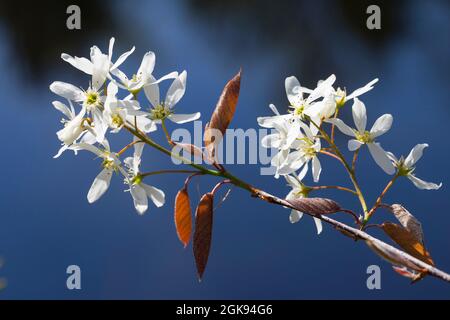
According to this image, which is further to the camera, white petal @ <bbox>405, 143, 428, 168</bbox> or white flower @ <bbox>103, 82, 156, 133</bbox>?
white petal @ <bbox>405, 143, 428, 168</bbox>

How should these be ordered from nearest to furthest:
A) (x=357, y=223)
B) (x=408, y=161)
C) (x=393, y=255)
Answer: (x=393, y=255) → (x=357, y=223) → (x=408, y=161)

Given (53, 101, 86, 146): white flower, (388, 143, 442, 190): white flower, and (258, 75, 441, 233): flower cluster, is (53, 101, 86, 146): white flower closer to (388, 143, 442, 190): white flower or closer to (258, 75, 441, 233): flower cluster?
(258, 75, 441, 233): flower cluster

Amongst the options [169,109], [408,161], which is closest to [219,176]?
[169,109]

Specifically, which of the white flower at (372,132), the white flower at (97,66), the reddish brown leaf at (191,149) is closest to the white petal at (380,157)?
the white flower at (372,132)

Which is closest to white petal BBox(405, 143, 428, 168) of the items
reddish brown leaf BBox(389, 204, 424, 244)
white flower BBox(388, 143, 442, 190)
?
white flower BBox(388, 143, 442, 190)

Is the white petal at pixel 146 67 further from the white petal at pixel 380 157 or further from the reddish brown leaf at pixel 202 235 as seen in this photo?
the white petal at pixel 380 157

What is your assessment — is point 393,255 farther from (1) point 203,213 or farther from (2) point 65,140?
(2) point 65,140
